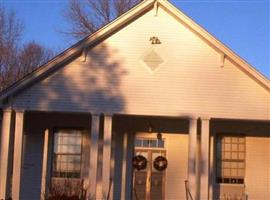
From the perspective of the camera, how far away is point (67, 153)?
22.5 m

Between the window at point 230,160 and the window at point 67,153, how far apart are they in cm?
547

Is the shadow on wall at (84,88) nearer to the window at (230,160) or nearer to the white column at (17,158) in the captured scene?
the white column at (17,158)

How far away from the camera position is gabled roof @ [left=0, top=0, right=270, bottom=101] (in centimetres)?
1934

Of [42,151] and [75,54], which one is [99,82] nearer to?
[75,54]

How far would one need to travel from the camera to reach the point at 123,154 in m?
22.4

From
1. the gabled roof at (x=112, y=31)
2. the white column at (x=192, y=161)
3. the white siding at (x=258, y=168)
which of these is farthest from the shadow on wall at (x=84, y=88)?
the white siding at (x=258, y=168)

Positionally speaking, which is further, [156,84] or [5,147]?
[156,84]

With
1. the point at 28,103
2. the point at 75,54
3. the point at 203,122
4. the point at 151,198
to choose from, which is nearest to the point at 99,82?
the point at 75,54

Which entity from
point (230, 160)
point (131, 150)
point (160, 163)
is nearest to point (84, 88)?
point (131, 150)

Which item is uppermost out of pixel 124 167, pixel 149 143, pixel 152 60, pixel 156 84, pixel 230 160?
pixel 152 60

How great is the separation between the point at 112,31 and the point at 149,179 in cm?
616

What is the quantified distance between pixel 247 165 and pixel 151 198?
3.93 m

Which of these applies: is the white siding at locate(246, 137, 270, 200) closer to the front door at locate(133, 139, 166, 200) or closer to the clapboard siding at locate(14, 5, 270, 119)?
the clapboard siding at locate(14, 5, 270, 119)

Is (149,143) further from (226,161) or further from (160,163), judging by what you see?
(226,161)
